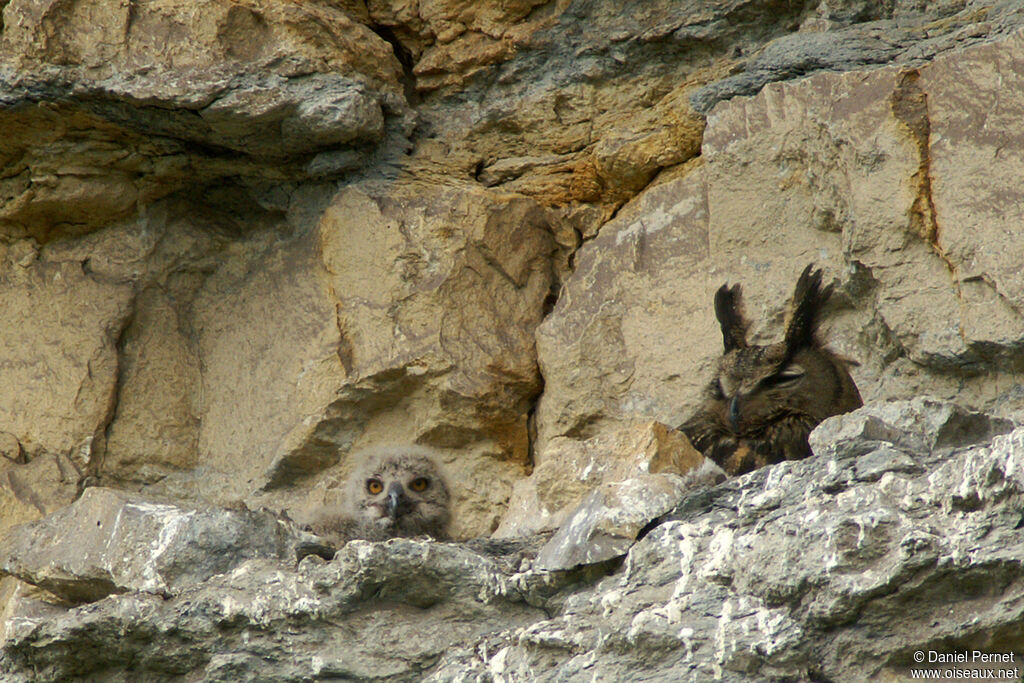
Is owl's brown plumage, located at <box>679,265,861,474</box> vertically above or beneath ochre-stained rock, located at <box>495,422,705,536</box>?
above

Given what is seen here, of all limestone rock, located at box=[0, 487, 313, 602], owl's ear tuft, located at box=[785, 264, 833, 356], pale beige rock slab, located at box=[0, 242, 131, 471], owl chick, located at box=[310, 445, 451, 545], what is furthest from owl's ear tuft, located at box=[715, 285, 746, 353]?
pale beige rock slab, located at box=[0, 242, 131, 471]

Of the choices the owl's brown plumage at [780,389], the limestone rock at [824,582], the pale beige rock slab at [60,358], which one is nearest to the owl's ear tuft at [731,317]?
the owl's brown plumage at [780,389]

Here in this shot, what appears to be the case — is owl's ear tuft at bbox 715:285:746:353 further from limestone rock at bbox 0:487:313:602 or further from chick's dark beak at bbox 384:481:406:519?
limestone rock at bbox 0:487:313:602

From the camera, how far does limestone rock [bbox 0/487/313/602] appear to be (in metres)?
4.11

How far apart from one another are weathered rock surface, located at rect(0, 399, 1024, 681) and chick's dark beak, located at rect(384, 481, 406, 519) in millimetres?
1164

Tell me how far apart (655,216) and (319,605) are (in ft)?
8.48

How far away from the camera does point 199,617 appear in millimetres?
3736

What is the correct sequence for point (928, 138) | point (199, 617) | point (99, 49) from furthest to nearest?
point (99, 49) < point (928, 138) < point (199, 617)

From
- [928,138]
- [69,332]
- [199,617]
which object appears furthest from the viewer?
[69,332]

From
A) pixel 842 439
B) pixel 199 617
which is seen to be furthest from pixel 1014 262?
pixel 199 617

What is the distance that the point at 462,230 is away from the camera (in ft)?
18.7

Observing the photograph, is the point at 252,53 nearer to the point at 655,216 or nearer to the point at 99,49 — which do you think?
the point at 99,49

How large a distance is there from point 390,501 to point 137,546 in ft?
4.07

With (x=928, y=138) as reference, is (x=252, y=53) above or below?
above
